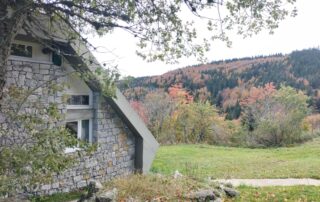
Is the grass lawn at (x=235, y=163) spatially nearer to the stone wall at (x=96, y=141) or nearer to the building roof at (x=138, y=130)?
the building roof at (x=138, y=130)

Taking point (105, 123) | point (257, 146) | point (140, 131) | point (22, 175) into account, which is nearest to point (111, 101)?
point (105, 123)

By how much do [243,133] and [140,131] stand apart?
1899cm

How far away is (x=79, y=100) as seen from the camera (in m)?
12.4

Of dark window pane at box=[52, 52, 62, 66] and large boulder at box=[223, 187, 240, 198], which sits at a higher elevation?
dark window pane at box=[52, 52, 62, 66]

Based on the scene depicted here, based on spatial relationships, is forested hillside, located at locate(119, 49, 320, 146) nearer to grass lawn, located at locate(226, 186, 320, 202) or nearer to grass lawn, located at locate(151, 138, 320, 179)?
grass lawn, located at locate(151, 138, 320, 179)

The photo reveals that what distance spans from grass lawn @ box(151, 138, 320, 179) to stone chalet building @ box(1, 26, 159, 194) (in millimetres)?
2120

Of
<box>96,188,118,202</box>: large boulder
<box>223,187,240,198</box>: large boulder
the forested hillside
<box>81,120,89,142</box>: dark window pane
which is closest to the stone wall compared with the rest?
<box>81,120,89,142</box>: dark window pane

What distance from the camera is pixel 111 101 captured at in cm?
1266

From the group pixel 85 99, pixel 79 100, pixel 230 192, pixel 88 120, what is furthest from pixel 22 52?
pixel 230 192

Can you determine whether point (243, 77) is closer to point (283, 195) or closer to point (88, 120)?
point (88, 120)

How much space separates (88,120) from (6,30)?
6.50m

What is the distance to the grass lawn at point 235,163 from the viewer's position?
52.2 feet

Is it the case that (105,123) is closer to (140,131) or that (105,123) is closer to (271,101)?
(140,131)

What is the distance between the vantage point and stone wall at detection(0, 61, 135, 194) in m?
10.4
